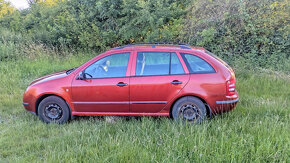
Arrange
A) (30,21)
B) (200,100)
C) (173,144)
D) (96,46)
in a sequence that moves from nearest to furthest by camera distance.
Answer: (173,144) → (200,100) → (96,46) → (30,21)

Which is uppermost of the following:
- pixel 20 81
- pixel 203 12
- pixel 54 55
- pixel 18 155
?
pixel 203 12

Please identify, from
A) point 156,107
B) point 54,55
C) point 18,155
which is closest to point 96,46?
point 54,55

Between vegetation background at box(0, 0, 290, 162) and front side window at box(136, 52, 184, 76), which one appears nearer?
vegetation background at box(0, 0, 290, 162)

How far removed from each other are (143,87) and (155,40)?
5247 mm

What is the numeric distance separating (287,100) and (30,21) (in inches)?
506

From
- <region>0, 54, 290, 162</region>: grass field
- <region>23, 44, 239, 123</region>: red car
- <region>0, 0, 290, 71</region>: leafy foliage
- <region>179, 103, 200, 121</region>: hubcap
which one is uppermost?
<region>0, 0, 290, 71</region>: leafy foliage

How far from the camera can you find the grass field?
3.27 m

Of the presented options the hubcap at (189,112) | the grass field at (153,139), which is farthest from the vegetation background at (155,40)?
the hubcap at (189,112)

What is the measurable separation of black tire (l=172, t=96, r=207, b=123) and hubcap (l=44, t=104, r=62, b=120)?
2376 millimetres

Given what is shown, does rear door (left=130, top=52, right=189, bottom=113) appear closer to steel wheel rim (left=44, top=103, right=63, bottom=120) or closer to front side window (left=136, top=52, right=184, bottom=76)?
front side window (left=136, top=52, right=184, bottom=76)

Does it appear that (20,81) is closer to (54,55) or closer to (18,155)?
(54,55)

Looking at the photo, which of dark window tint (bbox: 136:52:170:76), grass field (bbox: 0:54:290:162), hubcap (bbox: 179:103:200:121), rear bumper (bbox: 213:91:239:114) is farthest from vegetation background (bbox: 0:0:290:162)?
dark window tint (bbox: 136:52:170:76)

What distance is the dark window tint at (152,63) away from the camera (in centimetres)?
462

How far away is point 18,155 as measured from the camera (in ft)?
11.8
